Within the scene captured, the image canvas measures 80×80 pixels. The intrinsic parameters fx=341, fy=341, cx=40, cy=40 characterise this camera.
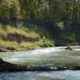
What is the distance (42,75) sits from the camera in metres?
37.6

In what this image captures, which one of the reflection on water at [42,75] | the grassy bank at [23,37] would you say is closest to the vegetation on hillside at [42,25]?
the grassy bank at [23,37]

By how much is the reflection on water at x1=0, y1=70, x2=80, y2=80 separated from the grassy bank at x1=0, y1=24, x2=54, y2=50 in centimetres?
5669

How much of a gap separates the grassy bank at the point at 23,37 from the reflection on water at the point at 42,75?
186ft

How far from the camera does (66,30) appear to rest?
502ft

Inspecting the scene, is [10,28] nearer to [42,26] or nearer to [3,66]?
[42,26]

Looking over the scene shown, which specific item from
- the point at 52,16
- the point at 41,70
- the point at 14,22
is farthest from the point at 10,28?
the point at 41,70

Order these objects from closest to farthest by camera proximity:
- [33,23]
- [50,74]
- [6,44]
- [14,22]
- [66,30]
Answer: [50,74], [6,44], [14,22], [33,23], [66,30]

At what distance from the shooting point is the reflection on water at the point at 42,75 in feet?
118

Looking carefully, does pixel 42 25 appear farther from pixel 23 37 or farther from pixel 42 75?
pixel 42 75

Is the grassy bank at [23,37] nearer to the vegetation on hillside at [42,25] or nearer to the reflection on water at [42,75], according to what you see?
the vegetation on hillside at [42,25]

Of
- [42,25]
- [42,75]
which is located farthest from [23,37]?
[42,75]

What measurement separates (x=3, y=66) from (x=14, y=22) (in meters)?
84.9

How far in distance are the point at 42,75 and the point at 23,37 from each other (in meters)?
75.3

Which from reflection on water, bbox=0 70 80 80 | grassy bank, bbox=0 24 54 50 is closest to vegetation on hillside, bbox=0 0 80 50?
grassy bank, bbox=0 24 54 50
